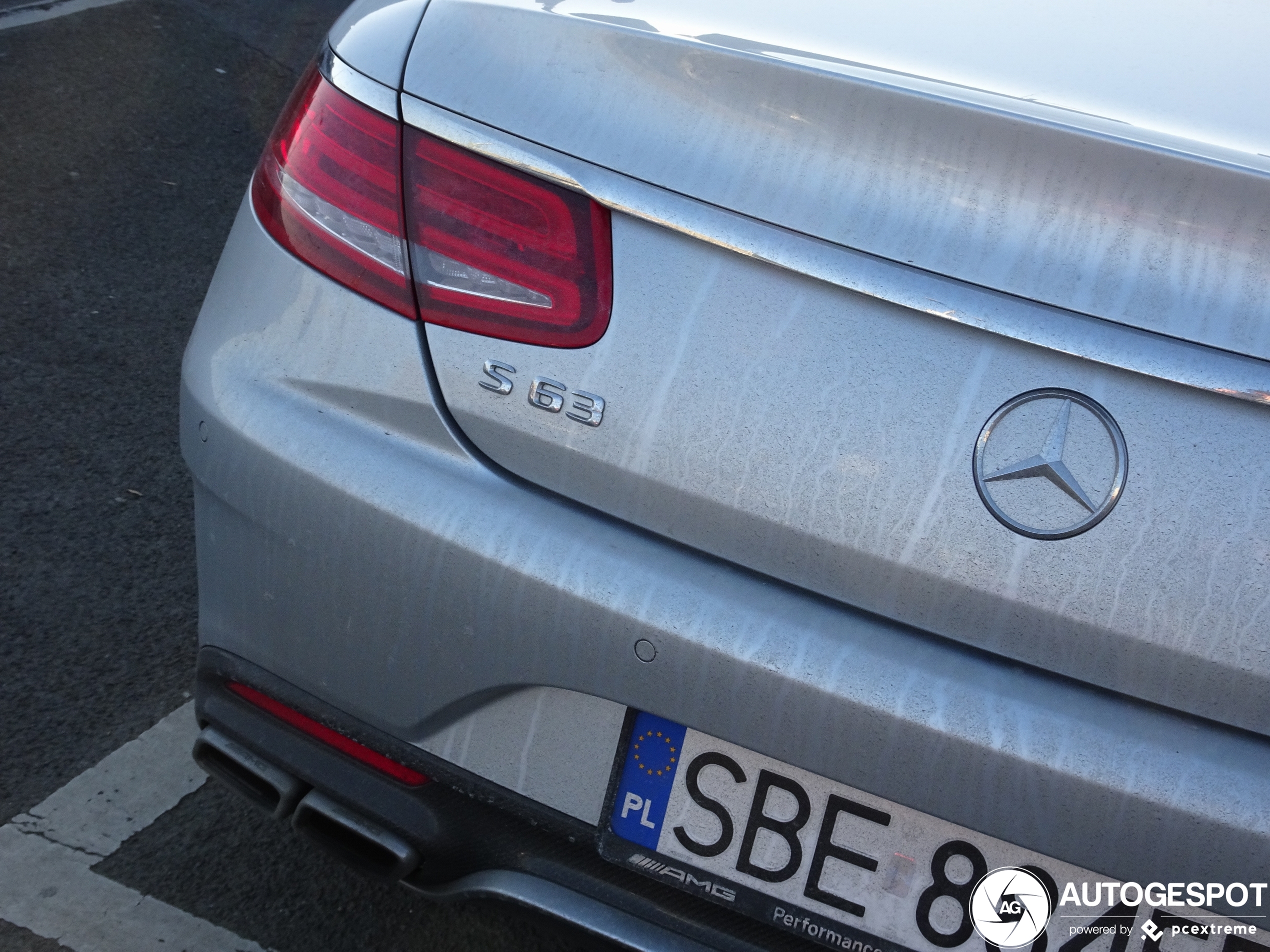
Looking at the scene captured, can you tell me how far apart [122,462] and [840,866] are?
7.73 feet

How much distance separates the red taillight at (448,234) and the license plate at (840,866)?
1.58 feet

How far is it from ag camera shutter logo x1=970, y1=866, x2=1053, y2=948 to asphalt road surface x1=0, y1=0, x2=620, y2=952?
0.46 metres

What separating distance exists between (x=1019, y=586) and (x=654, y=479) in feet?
1.31

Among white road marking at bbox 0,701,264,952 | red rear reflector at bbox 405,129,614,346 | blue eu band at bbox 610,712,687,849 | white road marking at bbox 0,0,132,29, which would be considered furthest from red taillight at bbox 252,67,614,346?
white road marking at bbox 0,0,132,29

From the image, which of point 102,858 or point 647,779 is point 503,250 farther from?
point 102,858

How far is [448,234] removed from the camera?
4.91ft

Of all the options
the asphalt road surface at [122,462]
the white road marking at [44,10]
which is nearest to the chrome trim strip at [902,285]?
the asphalt road surface at [122,462]

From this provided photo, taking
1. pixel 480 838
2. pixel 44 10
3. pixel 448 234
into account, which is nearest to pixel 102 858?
pixel 480 838

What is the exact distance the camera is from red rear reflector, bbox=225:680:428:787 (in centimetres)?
161

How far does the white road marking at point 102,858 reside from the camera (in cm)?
199

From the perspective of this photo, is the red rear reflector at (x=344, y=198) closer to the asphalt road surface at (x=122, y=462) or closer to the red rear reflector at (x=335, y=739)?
the red rear reflector at (x=335, y=739)

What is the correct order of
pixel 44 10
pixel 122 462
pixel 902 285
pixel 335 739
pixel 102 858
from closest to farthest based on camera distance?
pixel 902 285 → pixel 335 739 → pixel 102 858 → pixel 122 462 → pixel 44 10

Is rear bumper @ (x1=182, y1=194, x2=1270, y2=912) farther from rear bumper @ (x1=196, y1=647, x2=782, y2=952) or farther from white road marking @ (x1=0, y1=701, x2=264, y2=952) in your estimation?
white road marking @ (x1=0, y1=701, x2=264, y2=952)

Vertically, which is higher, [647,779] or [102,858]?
[647,779]
